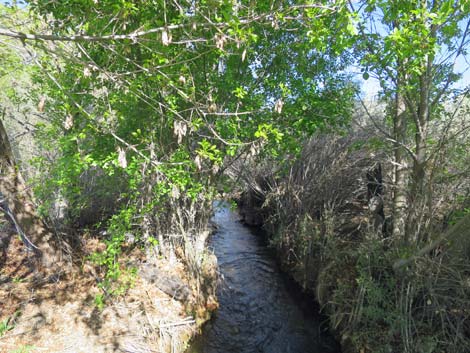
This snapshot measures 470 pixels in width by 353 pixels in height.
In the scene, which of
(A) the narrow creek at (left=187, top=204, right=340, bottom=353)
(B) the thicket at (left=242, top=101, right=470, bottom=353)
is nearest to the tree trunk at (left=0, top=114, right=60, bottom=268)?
(A) the narrow creek at (left=187, top=204, right=340, bottom=353)

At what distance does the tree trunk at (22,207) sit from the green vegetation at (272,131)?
0.04 meters

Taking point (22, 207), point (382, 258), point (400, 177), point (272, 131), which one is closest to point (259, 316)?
point (382, 258)

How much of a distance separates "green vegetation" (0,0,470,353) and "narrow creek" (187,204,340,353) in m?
0.72

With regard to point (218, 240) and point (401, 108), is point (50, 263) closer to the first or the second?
point (218, 240)

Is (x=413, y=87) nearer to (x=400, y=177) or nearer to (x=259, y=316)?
(x=400, y=177)

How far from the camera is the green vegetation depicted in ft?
12.2

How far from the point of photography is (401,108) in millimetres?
6328

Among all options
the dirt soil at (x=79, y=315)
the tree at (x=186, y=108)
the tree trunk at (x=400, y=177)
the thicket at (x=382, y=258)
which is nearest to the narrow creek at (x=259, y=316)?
the thicket at (x=382, y=258)

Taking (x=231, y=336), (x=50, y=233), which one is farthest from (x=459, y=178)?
(x=50, y=233)

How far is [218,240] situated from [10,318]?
7.66m

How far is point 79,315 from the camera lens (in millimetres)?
4797

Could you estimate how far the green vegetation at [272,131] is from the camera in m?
3.71

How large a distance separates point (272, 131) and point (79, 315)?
14.6 ft

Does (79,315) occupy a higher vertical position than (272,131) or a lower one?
lower
